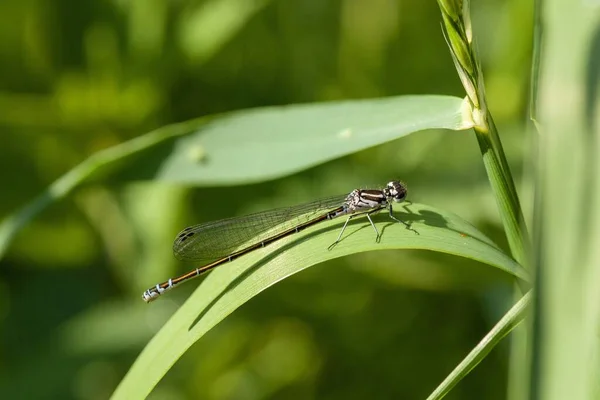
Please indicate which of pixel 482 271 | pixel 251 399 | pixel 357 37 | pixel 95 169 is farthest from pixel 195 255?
pixel 357 37

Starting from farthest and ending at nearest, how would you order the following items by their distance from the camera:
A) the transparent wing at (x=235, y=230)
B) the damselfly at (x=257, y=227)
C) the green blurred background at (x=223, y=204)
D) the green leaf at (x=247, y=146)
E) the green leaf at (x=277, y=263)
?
the green blurred background at (x=223, y=204) → the transparent wing at (x=235, y=230) → the damselfly at (x=257, y=227) → the green leaf at (x=247, y=146) → the green leaf at (x=277, y=263)

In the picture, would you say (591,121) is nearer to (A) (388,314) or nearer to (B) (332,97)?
(A) (388,314)

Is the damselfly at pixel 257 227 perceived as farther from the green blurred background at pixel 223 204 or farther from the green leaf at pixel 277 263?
the green blurred background at pixel 223 204

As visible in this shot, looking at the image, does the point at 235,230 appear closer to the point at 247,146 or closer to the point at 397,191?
the point at 247,146

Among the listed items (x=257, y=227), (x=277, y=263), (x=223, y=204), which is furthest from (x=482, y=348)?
(x=223, y=204)

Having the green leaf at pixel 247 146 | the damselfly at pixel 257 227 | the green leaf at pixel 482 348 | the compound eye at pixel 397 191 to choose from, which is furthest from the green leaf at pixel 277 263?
the compound eye at pixel 397 191
